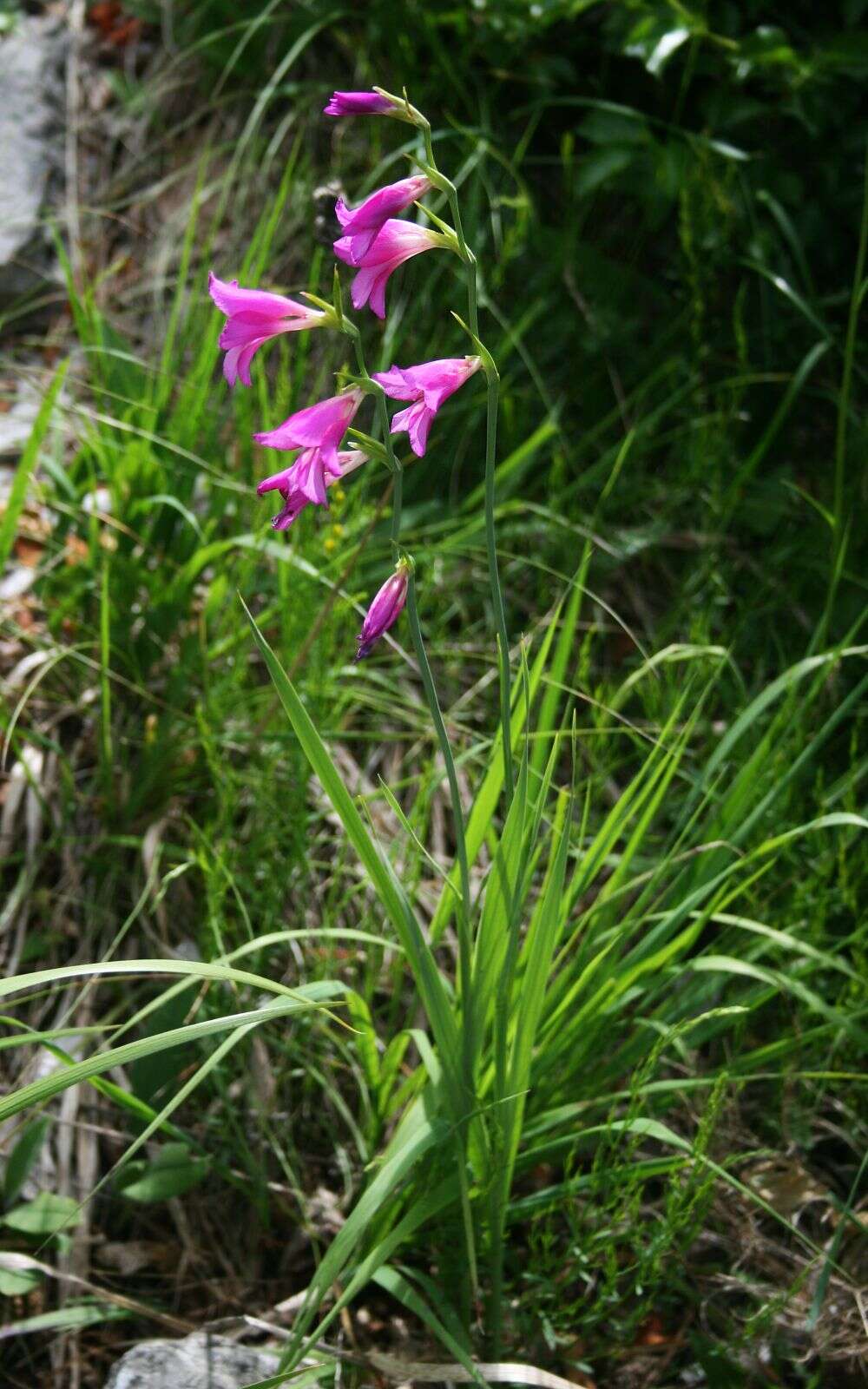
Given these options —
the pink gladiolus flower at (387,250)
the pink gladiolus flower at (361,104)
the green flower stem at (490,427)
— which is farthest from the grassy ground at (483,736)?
the pink gladiolus flower at (361,104)

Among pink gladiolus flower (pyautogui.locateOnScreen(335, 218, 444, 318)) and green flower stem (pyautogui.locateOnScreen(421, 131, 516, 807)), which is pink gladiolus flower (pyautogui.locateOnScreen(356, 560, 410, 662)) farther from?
pink gladiolus flower (pyautogui.locateOnScreen(335, 218, 444, 318))

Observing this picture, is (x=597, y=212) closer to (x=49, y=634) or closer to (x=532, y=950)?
(x=49, y=634)

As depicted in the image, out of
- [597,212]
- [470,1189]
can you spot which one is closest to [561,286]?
[597,212]

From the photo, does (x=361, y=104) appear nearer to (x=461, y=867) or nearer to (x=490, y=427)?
(x=490, y=427)

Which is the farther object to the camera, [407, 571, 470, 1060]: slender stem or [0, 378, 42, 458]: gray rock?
[0, 378, 42, 458]: gray rock

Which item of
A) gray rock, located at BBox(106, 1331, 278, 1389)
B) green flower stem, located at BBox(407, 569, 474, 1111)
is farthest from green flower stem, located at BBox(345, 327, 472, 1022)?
gray rock, located at BBox(106, 1331, 278, 1389)

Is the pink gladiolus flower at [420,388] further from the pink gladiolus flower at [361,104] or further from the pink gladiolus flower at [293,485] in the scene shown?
the pink gladiolus flower at [361,104]
